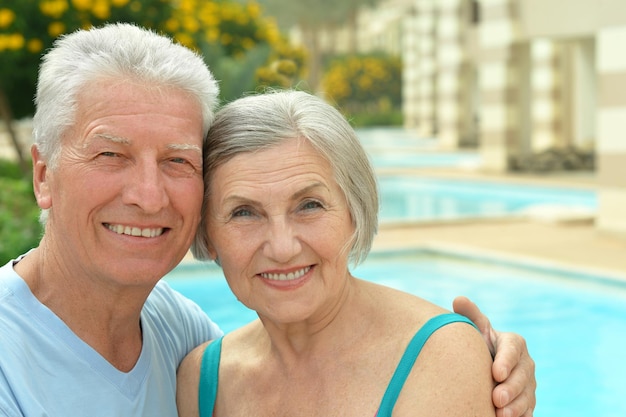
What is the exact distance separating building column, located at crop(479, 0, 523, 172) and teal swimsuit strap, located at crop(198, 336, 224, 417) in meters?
16.1

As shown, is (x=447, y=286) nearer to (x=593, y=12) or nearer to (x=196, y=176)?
(x=196, y=176)

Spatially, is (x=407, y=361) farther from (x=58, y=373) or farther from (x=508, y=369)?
(x=58, y=373)

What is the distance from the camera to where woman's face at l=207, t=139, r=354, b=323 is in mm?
2012

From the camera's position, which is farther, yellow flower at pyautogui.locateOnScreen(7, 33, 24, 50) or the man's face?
yellow flower at pyautogui.locateOnScreen(7, 33, 24, 50)

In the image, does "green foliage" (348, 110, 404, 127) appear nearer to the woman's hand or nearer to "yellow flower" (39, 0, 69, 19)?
"yellow flower" (39, 0, 69, 19)

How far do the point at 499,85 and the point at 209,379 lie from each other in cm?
1694

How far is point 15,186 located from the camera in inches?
350

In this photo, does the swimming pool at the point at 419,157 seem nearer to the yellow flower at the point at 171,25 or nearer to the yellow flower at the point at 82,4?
the yellow flower at the point at 171,25

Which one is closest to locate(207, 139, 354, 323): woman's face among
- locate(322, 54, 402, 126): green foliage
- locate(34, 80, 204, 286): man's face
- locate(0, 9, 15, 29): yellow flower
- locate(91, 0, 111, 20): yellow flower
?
locate(34, 80, 204, 286): man's face

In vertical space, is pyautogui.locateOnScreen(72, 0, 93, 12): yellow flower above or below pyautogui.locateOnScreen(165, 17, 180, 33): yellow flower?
above

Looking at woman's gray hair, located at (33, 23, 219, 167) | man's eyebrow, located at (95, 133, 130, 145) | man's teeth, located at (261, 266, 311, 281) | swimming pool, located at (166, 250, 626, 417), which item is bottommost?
swimming pool, located at (166, 250, 626, 417)

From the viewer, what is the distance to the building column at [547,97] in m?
22.8

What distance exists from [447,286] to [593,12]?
800 centimetres

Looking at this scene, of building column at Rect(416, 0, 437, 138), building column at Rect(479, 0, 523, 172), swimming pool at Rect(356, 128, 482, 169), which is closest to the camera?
building column at Rect(479, 0, 523, 172)
